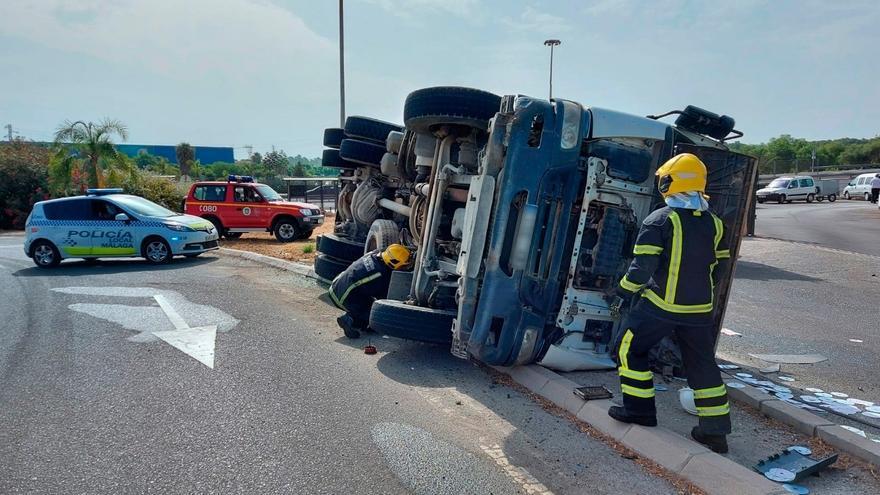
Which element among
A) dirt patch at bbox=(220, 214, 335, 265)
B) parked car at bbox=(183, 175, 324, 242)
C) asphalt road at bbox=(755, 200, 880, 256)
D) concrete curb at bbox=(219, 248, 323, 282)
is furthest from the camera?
parked car at bbox=(183, 175, 324, 242)

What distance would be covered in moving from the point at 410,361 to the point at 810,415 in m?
3.01

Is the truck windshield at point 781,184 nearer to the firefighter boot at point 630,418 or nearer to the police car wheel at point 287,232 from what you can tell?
the police car wheel at point 287,232

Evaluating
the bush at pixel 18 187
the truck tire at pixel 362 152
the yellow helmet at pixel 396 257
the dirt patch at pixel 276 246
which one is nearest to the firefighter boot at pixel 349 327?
the yellow helmet at pixel 396 257

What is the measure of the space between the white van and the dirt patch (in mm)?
35236

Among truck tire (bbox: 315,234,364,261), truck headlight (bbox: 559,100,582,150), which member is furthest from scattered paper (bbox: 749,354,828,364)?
truck tire (bbox: 315,234,364,261)

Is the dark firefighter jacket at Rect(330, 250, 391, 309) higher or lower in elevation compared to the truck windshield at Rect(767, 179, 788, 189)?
lower

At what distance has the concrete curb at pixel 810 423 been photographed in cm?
335

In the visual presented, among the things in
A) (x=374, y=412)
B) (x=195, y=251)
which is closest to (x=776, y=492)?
(x=374, y=412)

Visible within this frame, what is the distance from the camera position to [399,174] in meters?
6.93

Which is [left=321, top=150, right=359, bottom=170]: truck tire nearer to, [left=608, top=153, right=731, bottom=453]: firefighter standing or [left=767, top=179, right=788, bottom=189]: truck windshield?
[left=608, top=153, right=731, bottom=453]: firefighter standing

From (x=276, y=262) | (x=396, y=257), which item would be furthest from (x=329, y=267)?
(x=276, y=262)

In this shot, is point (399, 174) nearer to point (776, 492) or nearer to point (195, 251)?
point (776, 492)

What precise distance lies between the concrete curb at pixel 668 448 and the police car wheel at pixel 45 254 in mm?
11116

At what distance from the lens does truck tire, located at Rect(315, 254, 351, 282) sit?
314 inches
